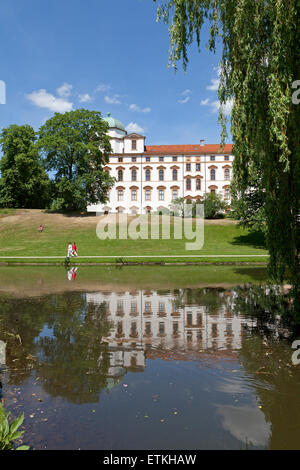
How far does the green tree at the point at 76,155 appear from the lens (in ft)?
175

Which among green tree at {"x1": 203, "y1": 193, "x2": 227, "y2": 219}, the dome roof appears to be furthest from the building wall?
green tree at {"x1": 203, "y1": 193, "x2": 227, "y2": 219}

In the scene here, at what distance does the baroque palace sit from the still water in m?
73.0

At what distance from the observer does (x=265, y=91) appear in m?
7.77

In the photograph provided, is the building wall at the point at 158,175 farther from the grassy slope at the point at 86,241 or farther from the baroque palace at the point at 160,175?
the grassy slope at the point at 86,241

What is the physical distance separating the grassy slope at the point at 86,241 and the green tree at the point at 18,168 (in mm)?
6203

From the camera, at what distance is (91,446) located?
4.08m

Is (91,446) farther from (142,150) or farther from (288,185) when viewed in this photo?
(142,150)

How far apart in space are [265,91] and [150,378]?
21.8 feet

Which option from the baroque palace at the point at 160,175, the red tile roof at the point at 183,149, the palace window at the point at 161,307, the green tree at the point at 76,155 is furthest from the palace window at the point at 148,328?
the red tile roof at the point at 183,149

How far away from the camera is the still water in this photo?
14.3 feet

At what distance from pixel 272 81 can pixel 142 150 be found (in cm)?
7823

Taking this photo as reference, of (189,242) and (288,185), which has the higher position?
(288,185)

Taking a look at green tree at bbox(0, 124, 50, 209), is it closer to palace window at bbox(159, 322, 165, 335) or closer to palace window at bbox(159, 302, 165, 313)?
palace window at bbox(159, 302, 165, 313)
